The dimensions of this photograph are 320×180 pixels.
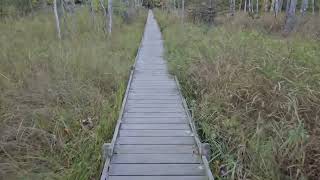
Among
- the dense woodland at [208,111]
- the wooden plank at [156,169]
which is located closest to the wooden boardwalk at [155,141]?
the wooden plank at [156,169]

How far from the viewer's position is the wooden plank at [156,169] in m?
3.44

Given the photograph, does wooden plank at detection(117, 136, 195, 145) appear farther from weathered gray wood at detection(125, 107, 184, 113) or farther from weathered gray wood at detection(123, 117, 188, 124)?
weathered gray wood at detection(125, 107, 184, 113)

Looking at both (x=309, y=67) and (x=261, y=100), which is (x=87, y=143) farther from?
(x=309, y=67)

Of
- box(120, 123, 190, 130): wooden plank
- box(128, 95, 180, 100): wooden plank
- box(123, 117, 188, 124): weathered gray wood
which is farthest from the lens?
box(128, 95, 180, 100): wooden plank

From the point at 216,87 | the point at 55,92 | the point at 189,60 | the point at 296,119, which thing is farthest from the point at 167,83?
the point at 296,119

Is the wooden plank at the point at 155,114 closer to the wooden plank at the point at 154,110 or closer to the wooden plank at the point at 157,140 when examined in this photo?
the wooden plank at the point at 154,110

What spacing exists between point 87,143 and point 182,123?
1.50 m

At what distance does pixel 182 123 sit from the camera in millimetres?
4852

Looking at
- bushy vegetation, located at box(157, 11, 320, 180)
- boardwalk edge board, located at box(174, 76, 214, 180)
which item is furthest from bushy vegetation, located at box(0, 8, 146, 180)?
bushy vegetation, located at box(157, 11, 320, 180)

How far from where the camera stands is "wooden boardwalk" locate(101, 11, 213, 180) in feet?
11.4

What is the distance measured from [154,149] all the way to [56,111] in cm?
174

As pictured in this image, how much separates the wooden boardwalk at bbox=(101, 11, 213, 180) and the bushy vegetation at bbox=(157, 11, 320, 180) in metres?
0.26

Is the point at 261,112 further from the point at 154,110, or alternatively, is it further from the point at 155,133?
the point at 154,110

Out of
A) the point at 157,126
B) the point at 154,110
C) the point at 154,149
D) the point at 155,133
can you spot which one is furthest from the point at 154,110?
the point at 154,149
